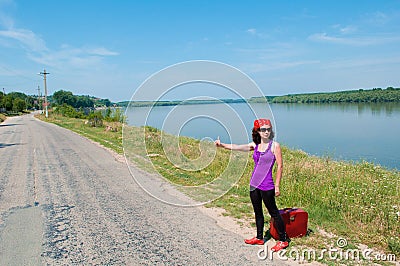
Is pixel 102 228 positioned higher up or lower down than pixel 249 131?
lower down

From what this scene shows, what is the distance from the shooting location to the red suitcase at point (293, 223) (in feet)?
13.5

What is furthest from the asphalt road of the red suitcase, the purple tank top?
the purple tank top

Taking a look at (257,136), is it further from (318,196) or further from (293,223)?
(318,196)

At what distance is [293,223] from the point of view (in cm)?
411

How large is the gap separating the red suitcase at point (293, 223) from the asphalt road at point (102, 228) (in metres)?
0.39

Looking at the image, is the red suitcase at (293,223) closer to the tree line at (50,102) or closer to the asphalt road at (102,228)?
the asphalt road at (102,228)

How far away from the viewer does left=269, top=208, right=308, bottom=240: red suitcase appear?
411 cm

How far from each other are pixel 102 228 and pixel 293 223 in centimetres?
→ 284

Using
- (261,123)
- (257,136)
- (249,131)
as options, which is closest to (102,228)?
(257,136)

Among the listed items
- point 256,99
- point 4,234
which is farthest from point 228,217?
point 4,234

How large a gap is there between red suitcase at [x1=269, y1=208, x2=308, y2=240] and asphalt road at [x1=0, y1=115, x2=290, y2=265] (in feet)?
1.29

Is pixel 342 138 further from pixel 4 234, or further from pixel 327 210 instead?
pixel 4 234

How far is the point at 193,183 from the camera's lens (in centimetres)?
762

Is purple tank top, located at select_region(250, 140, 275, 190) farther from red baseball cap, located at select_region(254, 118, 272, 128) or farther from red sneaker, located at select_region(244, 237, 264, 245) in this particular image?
red sneaker, located at select_region(244, 237, 264, 245)
